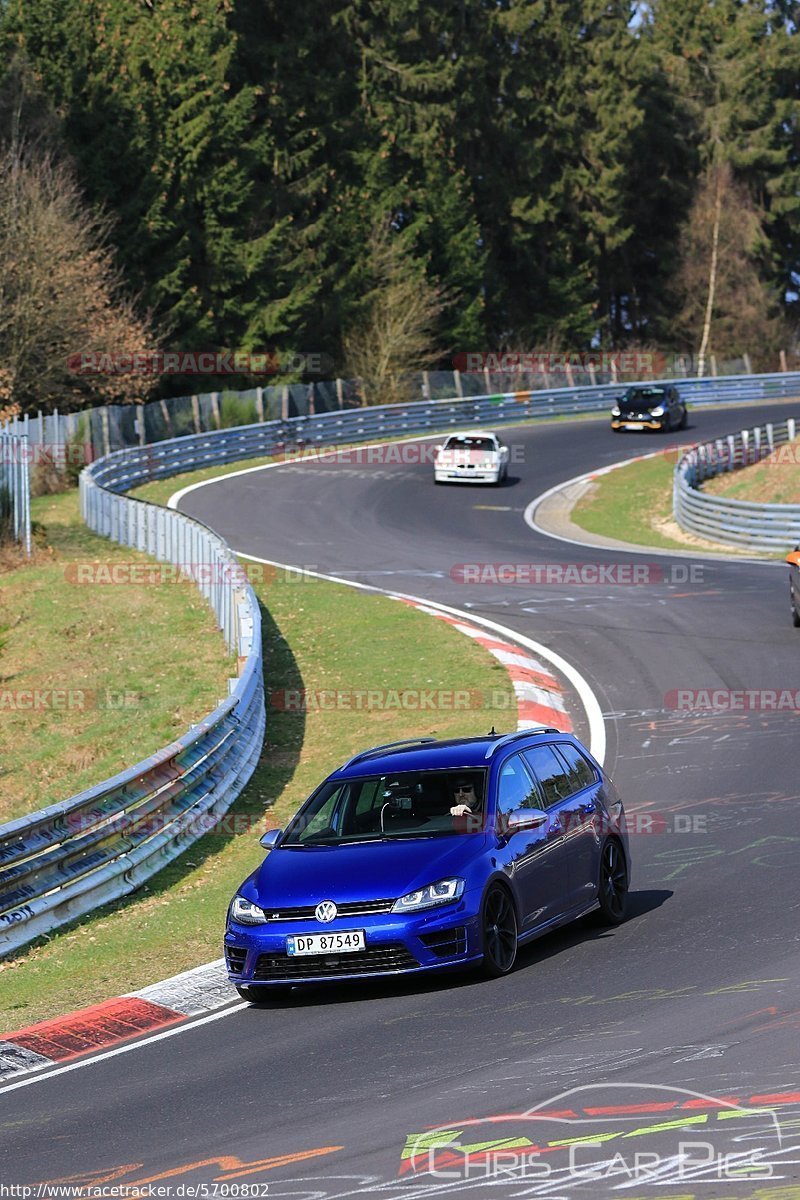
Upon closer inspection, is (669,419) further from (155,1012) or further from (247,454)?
(155,1012)

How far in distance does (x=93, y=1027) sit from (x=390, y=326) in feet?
197

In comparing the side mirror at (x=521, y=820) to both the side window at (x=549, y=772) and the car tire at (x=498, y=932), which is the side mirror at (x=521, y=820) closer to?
the car tire at (x=498, y=932)

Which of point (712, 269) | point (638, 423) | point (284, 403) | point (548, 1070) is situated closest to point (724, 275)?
point (712, 269)

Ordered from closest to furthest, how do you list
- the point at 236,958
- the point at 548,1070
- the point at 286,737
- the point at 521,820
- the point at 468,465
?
1. the point at 548,1070
2. the point at 236,958
3. the point at 521,820
4. the point at 286,737
5. the point at 468,465

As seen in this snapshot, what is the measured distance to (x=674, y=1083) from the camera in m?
7.32

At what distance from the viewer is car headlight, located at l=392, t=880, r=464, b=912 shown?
9.68 meters

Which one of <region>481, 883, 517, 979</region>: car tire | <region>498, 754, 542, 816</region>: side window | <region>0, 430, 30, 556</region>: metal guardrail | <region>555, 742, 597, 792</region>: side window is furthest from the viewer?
<region>0, 430, 30, 556</region>: metal guardrail

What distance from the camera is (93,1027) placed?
32.1 feet

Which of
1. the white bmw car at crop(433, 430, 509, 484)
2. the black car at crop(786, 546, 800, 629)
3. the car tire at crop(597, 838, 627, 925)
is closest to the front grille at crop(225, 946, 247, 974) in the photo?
the car tire at crop(597, 838, 627, 925)

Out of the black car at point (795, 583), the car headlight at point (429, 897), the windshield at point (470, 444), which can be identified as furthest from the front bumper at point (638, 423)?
the car headlight at point (429, 897)

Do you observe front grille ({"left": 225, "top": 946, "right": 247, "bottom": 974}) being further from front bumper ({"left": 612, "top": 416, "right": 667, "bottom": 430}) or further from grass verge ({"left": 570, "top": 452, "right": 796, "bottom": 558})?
front bumper ({"left": 612, "top": 416, "right": 667, "bottom": 430})

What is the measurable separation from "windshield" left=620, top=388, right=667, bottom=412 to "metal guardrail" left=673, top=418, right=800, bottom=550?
35.8 ft

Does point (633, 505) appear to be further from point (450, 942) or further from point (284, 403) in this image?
point (450, 942)

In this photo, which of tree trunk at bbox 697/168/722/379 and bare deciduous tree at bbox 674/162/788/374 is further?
bare deciduous tree at bbox 674/162/788/374
